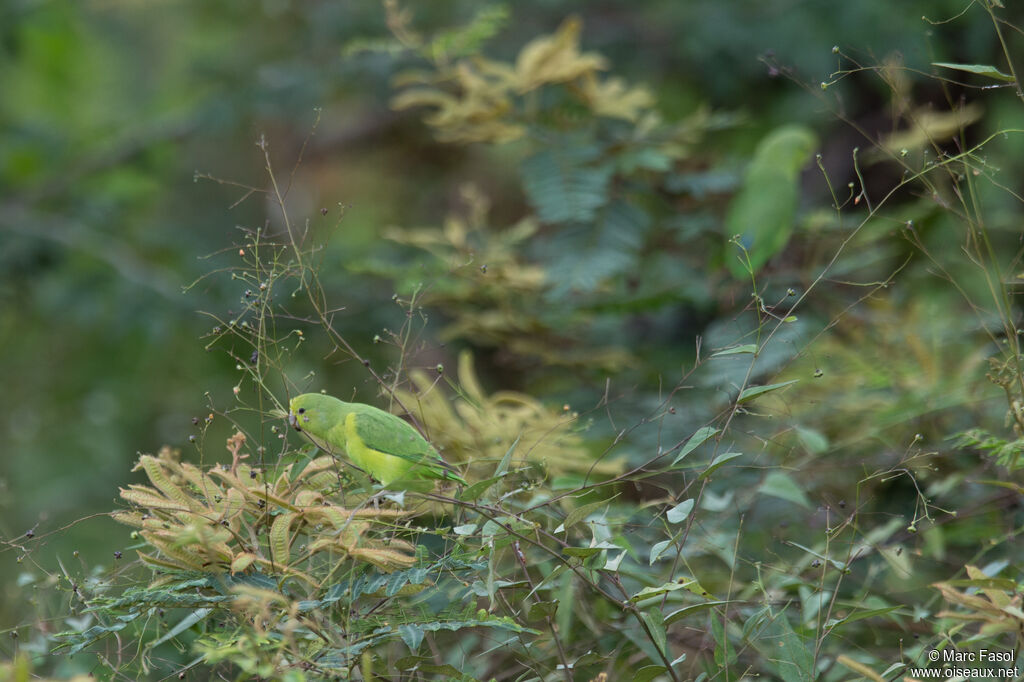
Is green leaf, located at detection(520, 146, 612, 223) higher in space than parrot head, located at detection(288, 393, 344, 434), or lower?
lower

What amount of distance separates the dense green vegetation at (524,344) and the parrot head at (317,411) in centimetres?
5

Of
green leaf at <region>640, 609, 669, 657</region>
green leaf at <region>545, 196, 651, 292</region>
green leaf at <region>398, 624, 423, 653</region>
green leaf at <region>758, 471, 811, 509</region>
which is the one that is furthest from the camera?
green leaf at <region>545, 196, 651, 292</region>

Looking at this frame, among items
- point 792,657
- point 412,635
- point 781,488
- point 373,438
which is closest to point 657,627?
point 792,657

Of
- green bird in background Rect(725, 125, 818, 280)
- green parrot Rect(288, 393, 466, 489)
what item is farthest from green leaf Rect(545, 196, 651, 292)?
green parrot Rect(288, 393, 466, 489)

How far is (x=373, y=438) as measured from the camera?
100 cm

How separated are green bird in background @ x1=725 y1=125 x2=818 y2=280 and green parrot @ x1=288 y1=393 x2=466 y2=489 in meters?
1.07

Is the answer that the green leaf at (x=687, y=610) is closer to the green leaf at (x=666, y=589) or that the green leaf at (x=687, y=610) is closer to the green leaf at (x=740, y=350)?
the green leaf at (x=666, y=589)

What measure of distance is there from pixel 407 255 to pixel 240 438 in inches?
75.4

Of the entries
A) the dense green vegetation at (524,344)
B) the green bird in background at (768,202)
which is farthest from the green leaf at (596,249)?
the green bird in background at (768,202)

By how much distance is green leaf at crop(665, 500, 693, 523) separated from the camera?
0.90 metres

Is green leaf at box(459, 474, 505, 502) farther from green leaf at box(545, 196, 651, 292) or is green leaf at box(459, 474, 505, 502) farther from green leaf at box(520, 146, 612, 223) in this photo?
green leaf at box(520, 146, 612, 223)

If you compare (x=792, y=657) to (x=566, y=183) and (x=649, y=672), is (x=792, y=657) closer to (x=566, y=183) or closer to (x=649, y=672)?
(x=649, y=672)

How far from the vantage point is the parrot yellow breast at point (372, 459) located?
1008 mm

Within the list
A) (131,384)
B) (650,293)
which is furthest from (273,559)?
(131,384)
